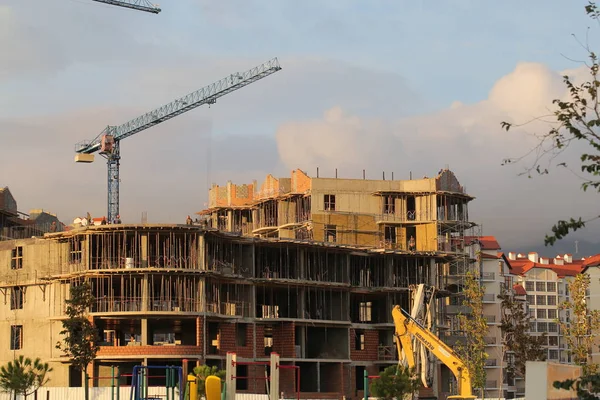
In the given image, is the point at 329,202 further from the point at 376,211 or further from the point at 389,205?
the point at 389,205

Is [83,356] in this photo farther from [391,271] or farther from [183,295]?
[391,271]

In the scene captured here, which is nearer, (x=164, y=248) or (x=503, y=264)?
(x=164, y=248)

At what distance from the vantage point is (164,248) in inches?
3875

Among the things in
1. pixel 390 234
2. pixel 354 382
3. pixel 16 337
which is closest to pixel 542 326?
pixel 390 234

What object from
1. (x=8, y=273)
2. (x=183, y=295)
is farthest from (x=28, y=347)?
(x=183, y=295)

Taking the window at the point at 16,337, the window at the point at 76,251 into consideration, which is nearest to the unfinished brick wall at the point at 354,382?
the window at the point at 76,251

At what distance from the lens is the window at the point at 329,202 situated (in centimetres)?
12225

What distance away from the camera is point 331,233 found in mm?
119562

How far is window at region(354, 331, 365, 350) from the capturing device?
113000 mm

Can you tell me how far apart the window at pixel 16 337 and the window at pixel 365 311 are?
3613 centimetres

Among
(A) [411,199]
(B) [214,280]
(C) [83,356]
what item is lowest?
(C) [83,356]

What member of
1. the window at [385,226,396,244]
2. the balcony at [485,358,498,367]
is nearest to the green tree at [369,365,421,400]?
the window at [385,226,396,244]

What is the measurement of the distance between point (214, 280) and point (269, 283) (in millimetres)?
7217

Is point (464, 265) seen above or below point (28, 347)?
above
